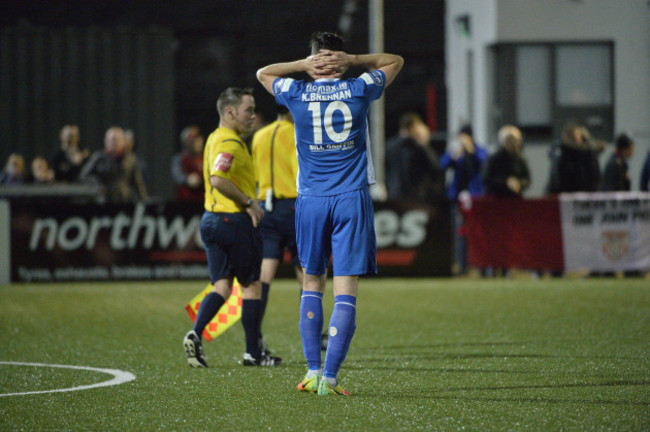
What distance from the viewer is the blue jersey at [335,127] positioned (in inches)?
287

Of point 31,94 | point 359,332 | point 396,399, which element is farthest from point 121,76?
point 396,399

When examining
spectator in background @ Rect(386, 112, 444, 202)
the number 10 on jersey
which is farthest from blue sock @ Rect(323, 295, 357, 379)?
spectator in background @ Rect(386, 112, 444, 202)

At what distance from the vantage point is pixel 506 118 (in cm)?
2512

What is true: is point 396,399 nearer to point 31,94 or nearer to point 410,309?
point 410,309

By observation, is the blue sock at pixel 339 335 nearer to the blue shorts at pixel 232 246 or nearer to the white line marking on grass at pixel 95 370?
the white line marking on grass at pixel 95 370

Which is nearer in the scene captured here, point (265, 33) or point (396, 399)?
point (396, 399)

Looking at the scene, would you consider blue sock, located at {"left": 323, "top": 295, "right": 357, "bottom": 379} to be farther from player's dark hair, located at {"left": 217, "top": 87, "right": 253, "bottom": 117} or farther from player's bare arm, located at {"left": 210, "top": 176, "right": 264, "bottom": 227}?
player's dark hair, located at {"left": 217, "top": 87, "right": 253, "bottom": 117}

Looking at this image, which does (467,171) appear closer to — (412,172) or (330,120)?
(412,172)

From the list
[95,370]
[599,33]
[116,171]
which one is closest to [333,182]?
[95,370]

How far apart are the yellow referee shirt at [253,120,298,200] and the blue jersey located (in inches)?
106

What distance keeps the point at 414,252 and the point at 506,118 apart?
315 inches

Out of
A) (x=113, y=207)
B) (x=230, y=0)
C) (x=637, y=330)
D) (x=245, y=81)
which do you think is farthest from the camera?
(x=245, y=81)

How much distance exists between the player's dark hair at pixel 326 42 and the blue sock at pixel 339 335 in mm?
1476

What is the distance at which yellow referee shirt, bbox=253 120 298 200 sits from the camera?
10133 millimetres
